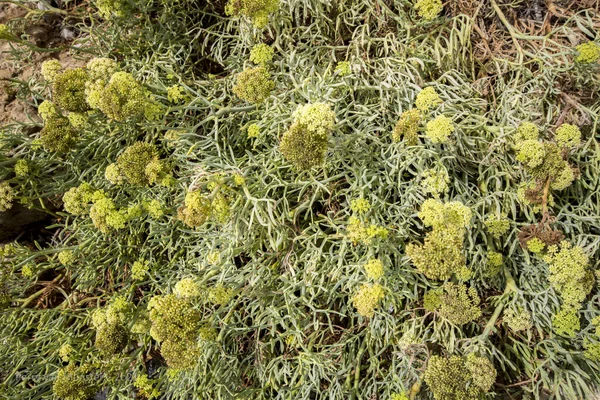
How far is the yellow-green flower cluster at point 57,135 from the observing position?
2.76m

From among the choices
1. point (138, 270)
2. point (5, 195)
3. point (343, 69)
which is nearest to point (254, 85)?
point (343, 69)

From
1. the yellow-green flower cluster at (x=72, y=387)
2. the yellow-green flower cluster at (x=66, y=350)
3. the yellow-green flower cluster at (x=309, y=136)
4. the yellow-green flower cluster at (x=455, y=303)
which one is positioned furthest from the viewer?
the yellow-green flower cluster at (x=66, y=350)

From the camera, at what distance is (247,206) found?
9.17 ft

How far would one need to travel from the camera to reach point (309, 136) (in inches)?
89.7

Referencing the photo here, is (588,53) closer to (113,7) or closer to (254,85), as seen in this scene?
(254,85)

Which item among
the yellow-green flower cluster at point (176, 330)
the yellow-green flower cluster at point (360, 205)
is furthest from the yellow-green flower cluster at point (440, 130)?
the yellow-green flower cluster at point (176, 330)

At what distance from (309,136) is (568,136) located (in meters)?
1.53

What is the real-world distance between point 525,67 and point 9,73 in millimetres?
3860

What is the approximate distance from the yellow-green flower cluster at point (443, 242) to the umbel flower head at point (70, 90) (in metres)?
2.04

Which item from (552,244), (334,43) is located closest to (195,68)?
(334,43)

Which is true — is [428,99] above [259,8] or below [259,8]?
below

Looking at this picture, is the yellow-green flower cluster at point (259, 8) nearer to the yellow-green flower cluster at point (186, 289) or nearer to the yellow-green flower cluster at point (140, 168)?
the yellow-green flower cluster at point (140, 168)

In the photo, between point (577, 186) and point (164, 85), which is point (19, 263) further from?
point (577, 186)

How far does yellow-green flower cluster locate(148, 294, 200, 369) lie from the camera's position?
2299mm
